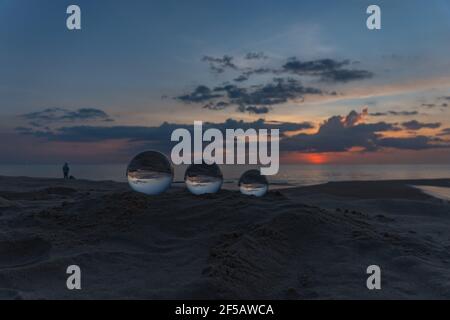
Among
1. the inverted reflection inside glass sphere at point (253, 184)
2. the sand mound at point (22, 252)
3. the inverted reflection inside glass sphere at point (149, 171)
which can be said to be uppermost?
the inverted reflection inside glass sphere at point (149, 171)

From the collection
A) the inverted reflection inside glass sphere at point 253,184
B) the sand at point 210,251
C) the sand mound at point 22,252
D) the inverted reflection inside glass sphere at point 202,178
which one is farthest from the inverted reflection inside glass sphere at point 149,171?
the sand mound at point 22,252

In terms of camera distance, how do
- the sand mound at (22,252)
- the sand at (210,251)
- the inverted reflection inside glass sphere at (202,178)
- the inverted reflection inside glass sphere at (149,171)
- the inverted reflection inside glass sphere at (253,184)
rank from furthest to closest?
the inverted reflection inside glass sphere at (253,184)
the inverted reflection inside glass sphere at (202,178)
the inverted reflection inside glass sphere at (149,171)
the sand mound at (22,252)
the sand at (210,251)

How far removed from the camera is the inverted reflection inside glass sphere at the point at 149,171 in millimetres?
6926

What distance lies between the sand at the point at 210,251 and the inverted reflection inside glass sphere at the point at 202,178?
0.25m

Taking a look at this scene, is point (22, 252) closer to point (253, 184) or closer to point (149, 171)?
point (149, 171)

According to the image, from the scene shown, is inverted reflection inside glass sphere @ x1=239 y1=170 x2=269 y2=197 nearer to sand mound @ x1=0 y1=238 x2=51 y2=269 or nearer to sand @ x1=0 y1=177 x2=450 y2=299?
sand @ x1=0 y1=177 x2=450 y2=299

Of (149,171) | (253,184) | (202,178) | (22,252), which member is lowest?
(22,252)

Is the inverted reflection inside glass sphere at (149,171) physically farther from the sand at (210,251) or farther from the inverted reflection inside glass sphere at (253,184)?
the inverted reflection inside glass sphere at (253,184)

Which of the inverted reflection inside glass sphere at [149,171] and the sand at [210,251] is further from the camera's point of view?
the inverted reflection inside glass sphere at [149,171]

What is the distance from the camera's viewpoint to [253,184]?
25.7ft

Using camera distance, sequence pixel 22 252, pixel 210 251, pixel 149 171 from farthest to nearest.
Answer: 1. pixel 149 171
2. pixel 22 252
3. pixel 210 251

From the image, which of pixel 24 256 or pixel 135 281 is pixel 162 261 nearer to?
pixel 135 281

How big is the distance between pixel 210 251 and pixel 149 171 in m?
2.25

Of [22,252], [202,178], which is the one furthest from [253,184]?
[22,252]
